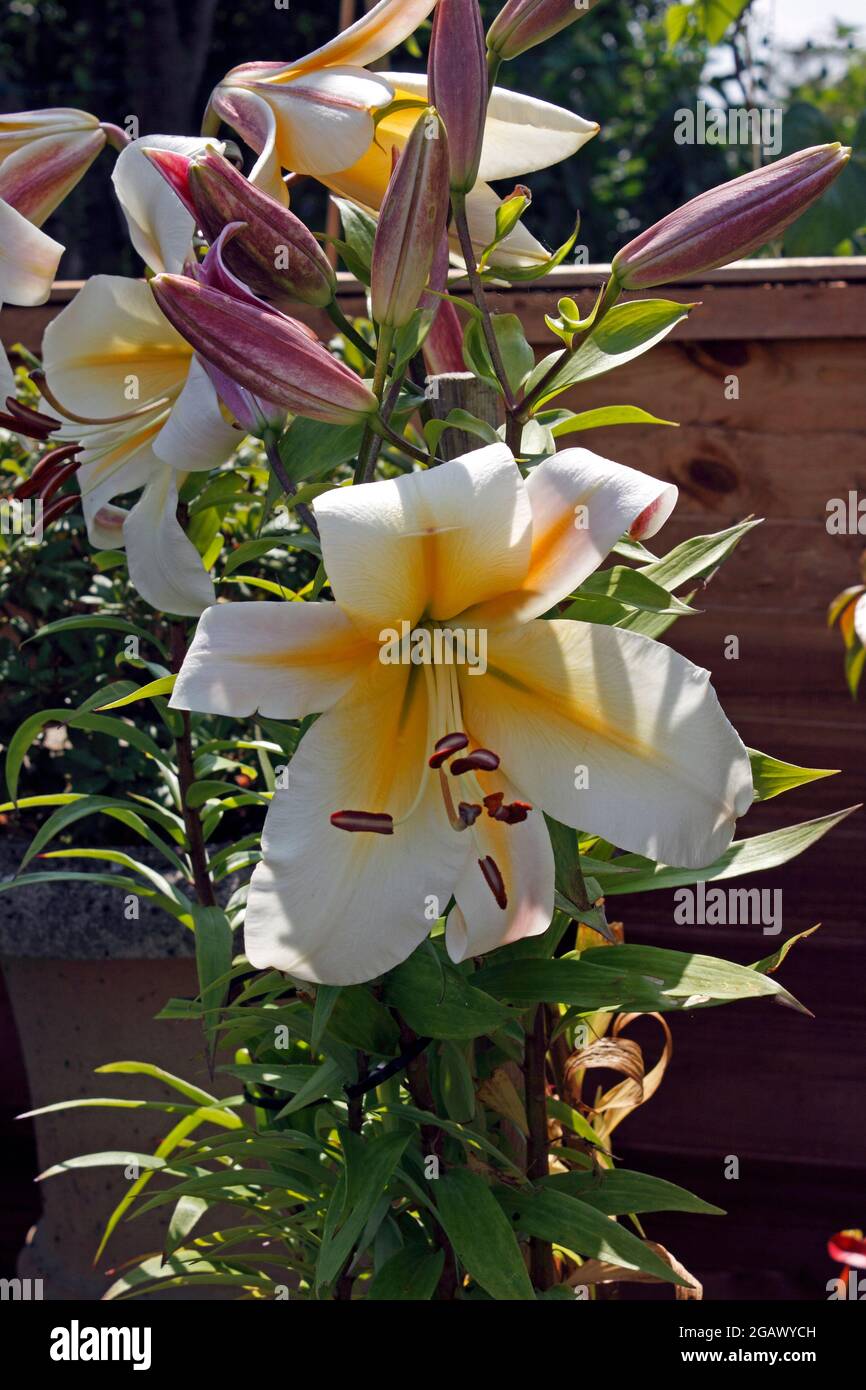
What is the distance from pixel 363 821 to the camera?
49cm

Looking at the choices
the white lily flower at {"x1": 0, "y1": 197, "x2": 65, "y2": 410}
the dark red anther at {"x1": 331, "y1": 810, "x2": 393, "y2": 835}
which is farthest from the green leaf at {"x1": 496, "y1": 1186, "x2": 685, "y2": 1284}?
the white lily flower at {"x1": 0, "y1": 197, "x2": 65, "y2": 410}

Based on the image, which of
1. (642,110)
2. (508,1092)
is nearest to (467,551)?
(508,1092)

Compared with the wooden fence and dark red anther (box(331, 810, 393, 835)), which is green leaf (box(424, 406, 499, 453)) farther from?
the wooden fence

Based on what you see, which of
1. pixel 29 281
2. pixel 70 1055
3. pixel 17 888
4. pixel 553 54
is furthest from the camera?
pixel 553 54

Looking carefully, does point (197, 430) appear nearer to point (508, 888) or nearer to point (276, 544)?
point (276, 544)

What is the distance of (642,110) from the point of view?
16.4 feet

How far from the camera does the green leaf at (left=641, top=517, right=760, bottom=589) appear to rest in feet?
2.13

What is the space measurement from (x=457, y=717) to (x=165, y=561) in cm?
17

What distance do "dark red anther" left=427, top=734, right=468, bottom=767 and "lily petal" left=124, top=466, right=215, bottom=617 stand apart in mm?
159

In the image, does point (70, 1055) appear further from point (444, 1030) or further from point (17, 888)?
point (444, 1030)

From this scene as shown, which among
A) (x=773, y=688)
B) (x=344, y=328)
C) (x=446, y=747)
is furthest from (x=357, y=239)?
(x=773, y=688)

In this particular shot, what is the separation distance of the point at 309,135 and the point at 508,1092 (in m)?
0.49

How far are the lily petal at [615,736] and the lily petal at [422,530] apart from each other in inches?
1.9

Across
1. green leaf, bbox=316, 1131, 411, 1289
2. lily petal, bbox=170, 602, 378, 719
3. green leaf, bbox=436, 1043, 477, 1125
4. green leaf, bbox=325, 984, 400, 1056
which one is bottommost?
green leaf, bbox=316, 1131, 411, 1289
